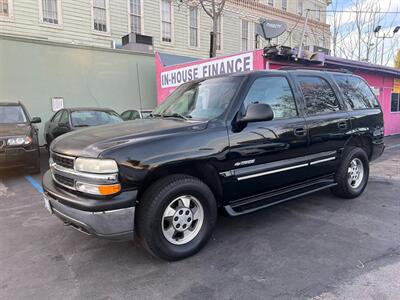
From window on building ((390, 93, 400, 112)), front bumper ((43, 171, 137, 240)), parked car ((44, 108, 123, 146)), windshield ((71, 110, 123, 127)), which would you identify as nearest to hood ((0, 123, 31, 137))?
parked car ((44, 108, 123, 146))

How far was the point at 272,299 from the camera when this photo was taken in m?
2.60

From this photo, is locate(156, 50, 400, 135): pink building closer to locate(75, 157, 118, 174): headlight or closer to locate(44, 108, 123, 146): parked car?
locate(44, 108, 123, 146): parked car

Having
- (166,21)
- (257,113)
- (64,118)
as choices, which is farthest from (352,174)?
(166,21)

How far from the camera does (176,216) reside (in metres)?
3.22

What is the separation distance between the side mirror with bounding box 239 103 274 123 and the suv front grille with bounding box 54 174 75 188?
1840 millimetres

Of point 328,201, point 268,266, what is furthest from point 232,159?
point 328,201

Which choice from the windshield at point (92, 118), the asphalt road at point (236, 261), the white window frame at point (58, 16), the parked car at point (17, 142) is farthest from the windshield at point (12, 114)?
Answer: the white window frame at point (58, 16)

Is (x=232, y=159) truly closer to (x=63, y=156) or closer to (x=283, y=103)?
(x=283, y=103)

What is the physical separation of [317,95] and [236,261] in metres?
2.65

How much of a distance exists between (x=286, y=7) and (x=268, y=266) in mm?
25426

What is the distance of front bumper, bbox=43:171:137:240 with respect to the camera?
2.80 meters

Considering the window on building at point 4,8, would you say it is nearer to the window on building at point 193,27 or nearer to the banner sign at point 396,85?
the window on building at point 193,27

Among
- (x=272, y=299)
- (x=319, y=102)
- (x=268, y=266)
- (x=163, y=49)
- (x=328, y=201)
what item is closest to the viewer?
(x=272, y=299)

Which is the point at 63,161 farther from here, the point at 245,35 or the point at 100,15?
the point at 245,35
